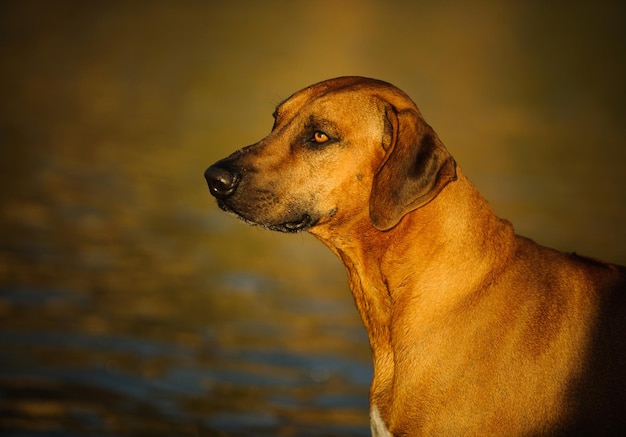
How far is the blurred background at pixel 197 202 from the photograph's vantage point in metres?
8.89

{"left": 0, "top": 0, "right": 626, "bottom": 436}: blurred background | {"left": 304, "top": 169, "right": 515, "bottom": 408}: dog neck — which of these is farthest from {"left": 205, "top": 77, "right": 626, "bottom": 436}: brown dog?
{"left": 0, "top": 0, "right": 626, "bottom": 436}: blurred background

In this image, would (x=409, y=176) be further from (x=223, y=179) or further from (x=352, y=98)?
(x=223, y=179)

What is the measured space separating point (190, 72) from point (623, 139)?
33.9ft

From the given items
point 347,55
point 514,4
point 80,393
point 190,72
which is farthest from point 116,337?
point 514,4

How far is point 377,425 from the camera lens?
5488 millimetres

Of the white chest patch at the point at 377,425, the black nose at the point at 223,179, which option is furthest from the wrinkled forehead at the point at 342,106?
the white chest patch at the point at 377,425

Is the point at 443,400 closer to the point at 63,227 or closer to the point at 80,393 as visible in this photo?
the point at 80,393

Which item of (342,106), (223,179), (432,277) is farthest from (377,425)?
(342,106)

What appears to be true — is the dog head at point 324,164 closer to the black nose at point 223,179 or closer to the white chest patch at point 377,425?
the black nose at point 223,179

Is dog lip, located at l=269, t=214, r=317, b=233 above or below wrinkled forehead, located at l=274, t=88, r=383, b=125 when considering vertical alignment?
below

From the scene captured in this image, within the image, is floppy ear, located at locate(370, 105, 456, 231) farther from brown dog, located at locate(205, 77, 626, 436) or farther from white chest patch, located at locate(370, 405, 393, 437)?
white chest patch, located at locate(370, 405, 393, 437)

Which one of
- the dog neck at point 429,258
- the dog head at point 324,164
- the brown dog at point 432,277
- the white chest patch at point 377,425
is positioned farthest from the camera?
the dog head at point 324,164

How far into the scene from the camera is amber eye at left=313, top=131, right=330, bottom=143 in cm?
589

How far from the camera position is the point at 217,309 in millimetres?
10781
